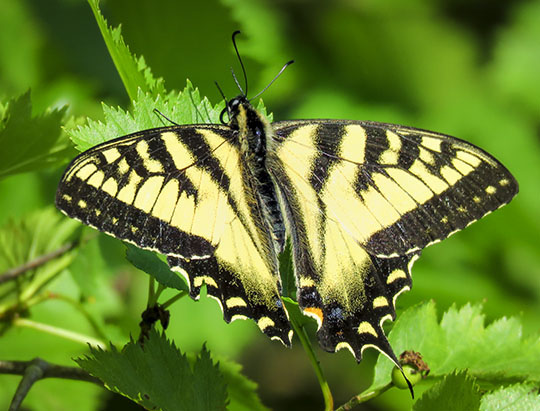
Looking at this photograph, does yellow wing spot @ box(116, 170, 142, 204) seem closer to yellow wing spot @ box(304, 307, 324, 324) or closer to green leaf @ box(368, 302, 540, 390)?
yellow wing spot @ box(304, 307, 324, 324)

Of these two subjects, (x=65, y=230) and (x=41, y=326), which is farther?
(x=65, y=230)

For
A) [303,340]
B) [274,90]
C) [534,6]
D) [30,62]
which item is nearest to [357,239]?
[303,340]

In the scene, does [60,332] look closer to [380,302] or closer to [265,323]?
[265,323]

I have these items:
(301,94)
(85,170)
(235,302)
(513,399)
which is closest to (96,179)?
(85,170)

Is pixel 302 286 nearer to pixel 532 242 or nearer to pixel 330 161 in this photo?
pixel 330 161

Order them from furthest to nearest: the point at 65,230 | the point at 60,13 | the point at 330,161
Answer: the point at 60,13
the point at 65,230
the point at 330,161

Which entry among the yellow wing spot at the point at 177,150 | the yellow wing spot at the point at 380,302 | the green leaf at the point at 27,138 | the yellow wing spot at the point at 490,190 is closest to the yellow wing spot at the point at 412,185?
the yellow wing spot at the point at 490,190
